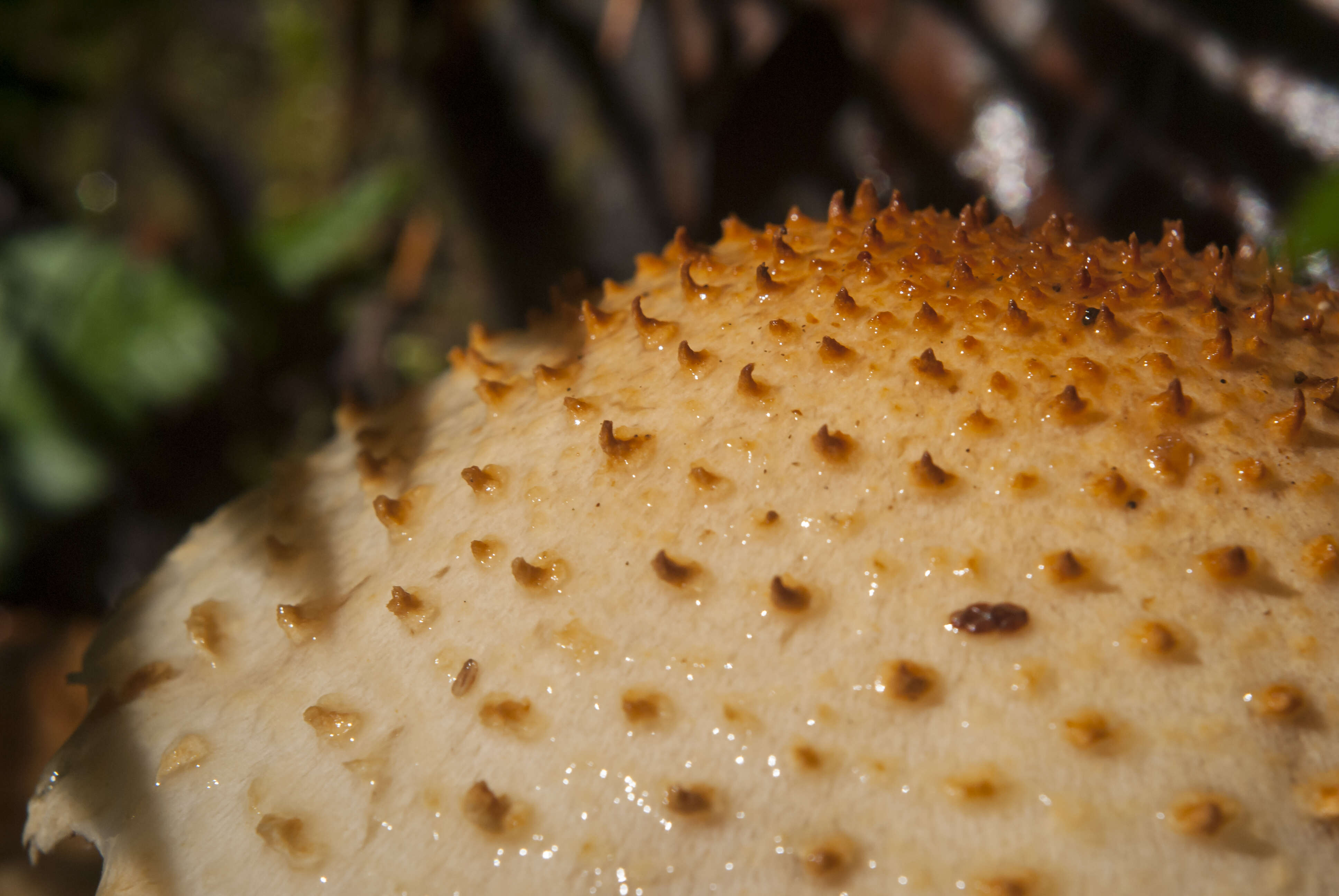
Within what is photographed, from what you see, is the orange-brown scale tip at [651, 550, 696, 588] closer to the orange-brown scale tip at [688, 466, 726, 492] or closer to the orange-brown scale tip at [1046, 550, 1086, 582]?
the orange-brown scale tip at [688, 466, 726, 492]

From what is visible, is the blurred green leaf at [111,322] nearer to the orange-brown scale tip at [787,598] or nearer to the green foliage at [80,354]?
the green foliage at [80,354]

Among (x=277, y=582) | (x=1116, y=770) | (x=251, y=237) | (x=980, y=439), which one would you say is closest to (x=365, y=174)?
(x=251, y=237)

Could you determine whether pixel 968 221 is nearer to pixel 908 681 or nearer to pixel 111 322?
pixel 908 681

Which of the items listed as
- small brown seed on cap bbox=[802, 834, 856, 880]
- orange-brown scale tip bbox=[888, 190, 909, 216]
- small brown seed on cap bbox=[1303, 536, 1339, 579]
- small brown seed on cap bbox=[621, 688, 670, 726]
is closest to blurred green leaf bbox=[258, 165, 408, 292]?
orange-brown scale tip bbox=[888, 190, 909, 216]

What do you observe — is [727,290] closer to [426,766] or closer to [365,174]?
[426,766]

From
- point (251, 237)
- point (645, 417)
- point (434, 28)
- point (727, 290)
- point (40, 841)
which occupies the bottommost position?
point (40, 841)
